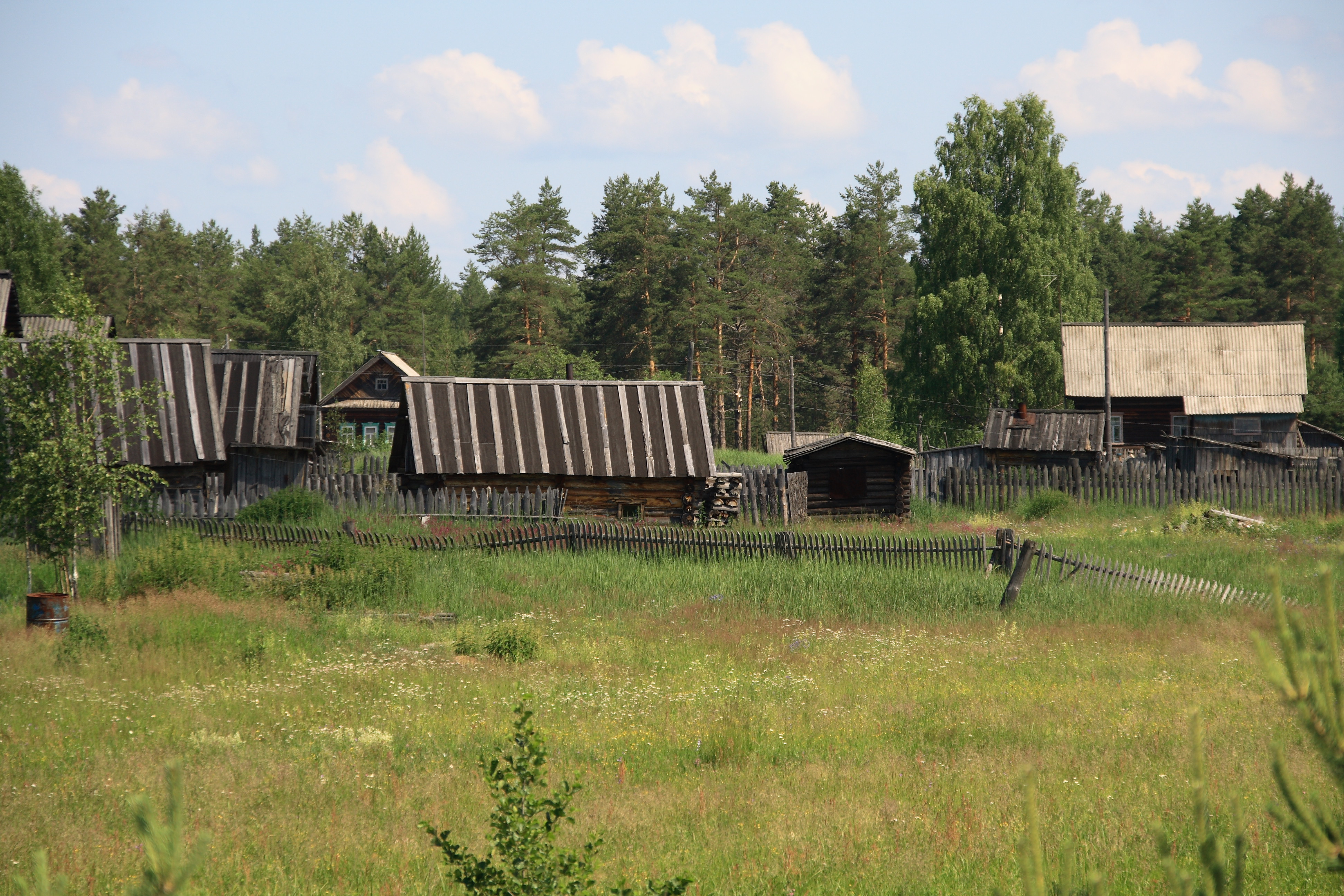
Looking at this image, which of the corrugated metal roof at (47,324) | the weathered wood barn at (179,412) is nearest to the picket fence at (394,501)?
the weathered wood barn at (179,412)

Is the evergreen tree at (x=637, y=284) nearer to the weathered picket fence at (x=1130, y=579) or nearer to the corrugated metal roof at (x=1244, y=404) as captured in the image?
the corrugated metal roof at (x=1244, y=404)

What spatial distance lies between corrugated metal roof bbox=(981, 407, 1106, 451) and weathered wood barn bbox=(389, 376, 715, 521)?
531 inches

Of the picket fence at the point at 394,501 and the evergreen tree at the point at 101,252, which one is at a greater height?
the evergreen tree at the point at 101,252

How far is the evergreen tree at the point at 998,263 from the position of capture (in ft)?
136

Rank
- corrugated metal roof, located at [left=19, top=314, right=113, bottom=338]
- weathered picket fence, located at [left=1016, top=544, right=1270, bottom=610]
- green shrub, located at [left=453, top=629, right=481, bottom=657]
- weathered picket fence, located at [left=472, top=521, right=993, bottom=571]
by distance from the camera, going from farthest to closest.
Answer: corrugated metal roof, located at [left=19, top=314, right=113, bottom=338], weathered picket fence, located at [left=472, top=521, right=993, bottom=571], weathered picket fence, located at [left=1016, top=544, right=1270, bottom=610], green shrub, located at [left=453, top=629, right=481, bottom=657]

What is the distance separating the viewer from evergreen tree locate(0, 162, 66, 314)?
4784 centimetres

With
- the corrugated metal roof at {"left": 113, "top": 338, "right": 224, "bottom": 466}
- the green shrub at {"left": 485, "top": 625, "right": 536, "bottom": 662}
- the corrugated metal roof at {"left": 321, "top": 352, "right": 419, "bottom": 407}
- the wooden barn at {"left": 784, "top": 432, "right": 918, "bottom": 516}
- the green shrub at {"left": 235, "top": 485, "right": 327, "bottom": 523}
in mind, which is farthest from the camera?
the corrugated metal roof at {"left": 321, "top": 352, "right": 419, "bottom": 407}

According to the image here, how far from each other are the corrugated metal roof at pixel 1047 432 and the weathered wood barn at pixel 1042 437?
0.04 ft

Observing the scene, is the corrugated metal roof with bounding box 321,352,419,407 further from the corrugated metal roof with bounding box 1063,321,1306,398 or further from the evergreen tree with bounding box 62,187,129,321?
the corrugated metal roof with bounding box 1063,321,1306,398

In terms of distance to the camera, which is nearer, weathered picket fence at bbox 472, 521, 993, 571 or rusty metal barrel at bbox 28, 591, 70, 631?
rusty metal barrel at bbox 28, 591, 70, 631

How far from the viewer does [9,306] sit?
33.2 metres

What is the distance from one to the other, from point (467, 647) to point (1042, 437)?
82.9ft

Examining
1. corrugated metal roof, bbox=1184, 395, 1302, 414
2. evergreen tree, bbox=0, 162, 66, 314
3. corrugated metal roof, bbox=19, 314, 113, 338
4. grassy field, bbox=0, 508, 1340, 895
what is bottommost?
grassy field, bbox=0, 508, 1340, 895

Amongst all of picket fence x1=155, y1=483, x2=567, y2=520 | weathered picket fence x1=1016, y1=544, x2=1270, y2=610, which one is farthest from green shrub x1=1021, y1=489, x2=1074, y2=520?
picket fence x1=155, y1=483, x2=567, y2=520
